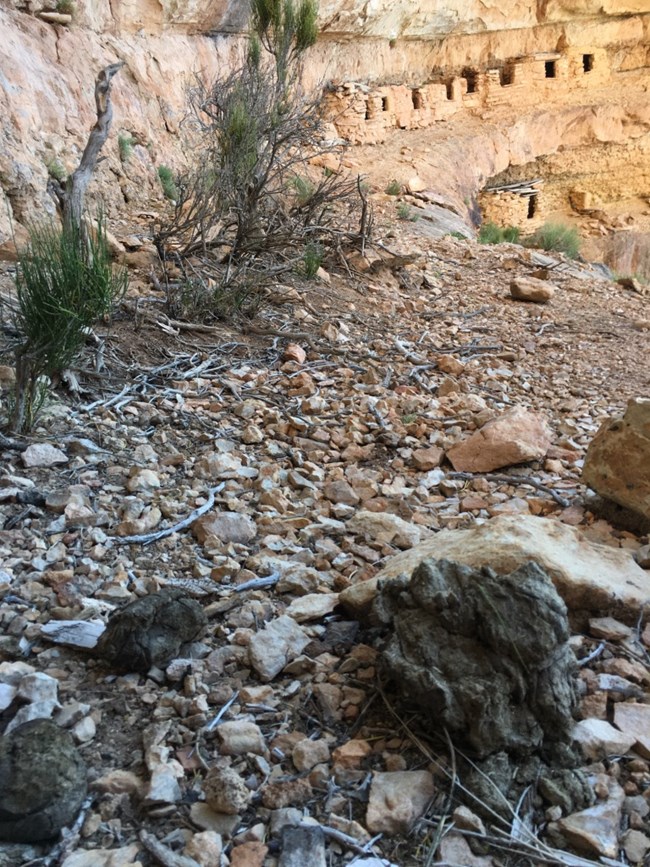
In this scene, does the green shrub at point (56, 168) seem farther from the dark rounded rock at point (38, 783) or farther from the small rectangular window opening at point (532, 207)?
the small rectangular window opening at point (532, 207)

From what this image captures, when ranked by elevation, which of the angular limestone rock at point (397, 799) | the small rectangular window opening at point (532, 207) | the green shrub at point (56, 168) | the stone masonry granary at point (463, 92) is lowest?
the small rectangular window opening at point (532, 207)

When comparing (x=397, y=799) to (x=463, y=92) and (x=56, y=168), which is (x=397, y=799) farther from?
(x=463, y=92)

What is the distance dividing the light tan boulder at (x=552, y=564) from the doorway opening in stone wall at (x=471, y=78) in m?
14.3

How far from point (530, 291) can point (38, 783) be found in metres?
4.98

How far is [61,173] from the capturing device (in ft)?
18.1

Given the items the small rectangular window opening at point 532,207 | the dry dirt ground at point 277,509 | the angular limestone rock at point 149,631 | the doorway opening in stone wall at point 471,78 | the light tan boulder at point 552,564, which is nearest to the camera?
the dry dirt ground at point 277,509

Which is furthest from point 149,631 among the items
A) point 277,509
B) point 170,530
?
point 277,509

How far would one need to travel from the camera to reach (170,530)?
7.01 feet

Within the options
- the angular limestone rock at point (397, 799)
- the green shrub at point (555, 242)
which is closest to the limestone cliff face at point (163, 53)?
the green shrub at point (555, 242)

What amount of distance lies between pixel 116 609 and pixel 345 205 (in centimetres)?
638

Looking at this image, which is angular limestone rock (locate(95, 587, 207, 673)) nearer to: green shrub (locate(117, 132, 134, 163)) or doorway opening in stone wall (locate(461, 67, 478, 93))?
green shrub (locate(117, 132, 134, 163))

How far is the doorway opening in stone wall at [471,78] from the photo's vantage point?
46.8ft

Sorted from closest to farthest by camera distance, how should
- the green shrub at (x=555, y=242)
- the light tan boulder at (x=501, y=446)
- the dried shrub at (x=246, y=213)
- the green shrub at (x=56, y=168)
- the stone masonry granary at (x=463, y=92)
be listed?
the light tan boulder at (x=501, y=446) < the dried shrub at (x=246, y=213) < the green shrub at (x=56, y=168) < the green shrub at (x=555, y=242) < the stone masonry granary at (x=463, y=92)

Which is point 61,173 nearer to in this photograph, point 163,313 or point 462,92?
point 163,313
